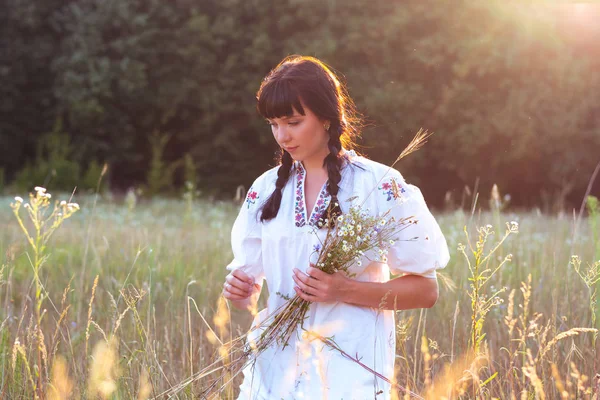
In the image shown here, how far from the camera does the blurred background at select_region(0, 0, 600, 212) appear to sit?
43.7 ft

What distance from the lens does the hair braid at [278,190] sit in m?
2.54

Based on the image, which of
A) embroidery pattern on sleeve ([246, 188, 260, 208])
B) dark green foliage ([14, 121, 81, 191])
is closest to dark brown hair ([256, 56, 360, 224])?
embroidery pattern on sleeve ([246, 188, 260, 208])

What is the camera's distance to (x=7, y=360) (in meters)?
2.86

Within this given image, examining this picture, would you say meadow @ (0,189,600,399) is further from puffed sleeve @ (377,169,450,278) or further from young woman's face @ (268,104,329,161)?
young woman's face @ (268,104,329,161)

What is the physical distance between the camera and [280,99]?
2383 millimetres

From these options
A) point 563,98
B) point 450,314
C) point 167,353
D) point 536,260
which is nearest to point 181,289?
point 167,353

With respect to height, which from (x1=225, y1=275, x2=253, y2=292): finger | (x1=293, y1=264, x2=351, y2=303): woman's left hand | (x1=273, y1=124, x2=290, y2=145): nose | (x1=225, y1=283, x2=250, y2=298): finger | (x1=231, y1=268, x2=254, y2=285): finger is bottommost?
(x1=225, y1=283, x2=250, y2=298): finger

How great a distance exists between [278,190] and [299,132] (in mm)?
250

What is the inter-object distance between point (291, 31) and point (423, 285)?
44.2ft

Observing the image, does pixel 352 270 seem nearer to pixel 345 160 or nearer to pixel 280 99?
pixel 345 160

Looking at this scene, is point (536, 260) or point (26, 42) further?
point (26, 42)

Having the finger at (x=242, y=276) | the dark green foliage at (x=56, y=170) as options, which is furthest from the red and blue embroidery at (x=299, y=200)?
the dark green foliage at (x=56, y=170)

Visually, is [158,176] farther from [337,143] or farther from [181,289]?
[337,143]

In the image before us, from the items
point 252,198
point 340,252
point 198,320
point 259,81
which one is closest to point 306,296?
point 340,252
